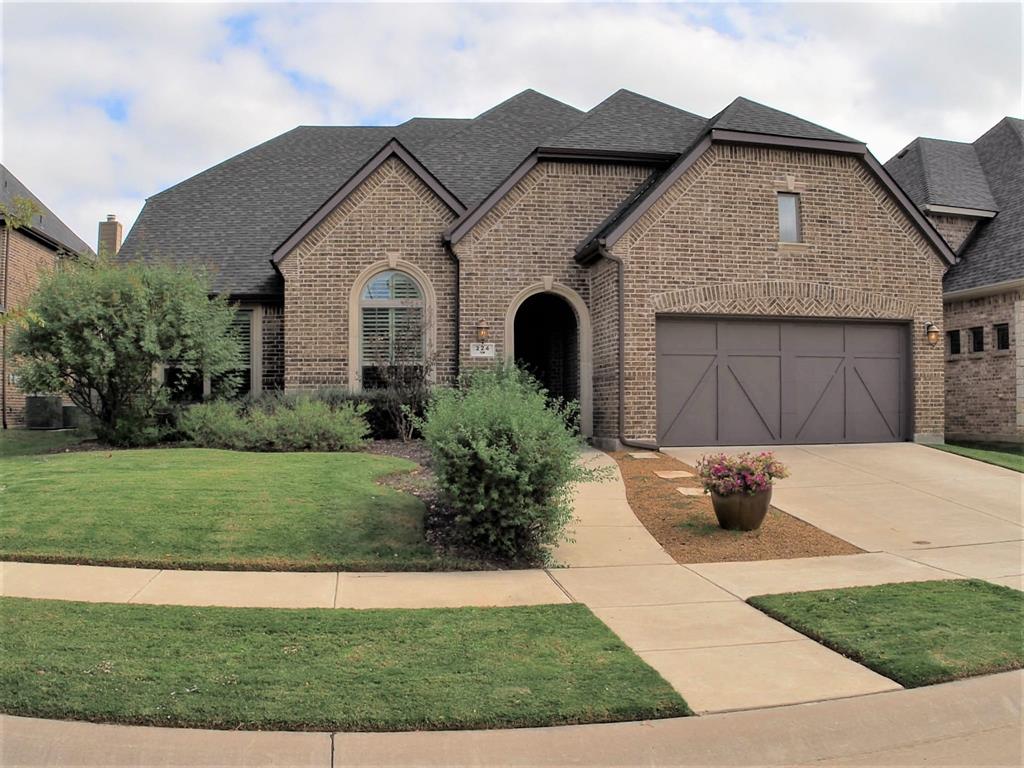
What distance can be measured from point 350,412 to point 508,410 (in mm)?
6511

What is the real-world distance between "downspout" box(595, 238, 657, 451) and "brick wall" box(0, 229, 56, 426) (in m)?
16.1

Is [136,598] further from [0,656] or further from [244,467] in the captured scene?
[244,467]

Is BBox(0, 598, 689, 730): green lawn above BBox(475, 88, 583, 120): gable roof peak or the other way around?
the other way around

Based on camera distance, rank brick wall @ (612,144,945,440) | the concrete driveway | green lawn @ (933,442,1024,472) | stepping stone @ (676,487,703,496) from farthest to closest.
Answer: brick wall @ (612,144,945,440) < green lawn @ (933,442,1024,472) < stepping stone @ (676,487,703,496) < the concrete driveway

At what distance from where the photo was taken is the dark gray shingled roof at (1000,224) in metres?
18.4

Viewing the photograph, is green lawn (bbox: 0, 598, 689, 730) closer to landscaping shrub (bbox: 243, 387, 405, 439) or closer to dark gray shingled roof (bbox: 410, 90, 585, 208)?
landscaping shrub (bbox: 243, 387, 405, 439)

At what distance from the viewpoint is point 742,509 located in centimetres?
902

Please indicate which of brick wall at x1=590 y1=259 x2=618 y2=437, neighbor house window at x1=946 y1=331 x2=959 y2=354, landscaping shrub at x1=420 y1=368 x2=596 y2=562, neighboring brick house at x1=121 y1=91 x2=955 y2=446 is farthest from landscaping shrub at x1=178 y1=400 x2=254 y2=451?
neighbor house window at x1=946 y1=331 x2=959 y2=354

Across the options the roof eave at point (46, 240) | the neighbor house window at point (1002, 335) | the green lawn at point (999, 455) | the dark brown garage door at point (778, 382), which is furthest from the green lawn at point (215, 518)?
the roof eave at point (46, 240)

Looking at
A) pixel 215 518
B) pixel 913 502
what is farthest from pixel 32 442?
pixel 913 502

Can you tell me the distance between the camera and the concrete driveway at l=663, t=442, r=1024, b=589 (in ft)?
27.4

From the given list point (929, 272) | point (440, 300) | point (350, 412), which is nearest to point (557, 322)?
point (440, 300)

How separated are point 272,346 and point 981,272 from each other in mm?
17270

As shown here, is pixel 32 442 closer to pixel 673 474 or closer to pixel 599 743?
pixel 673 474
